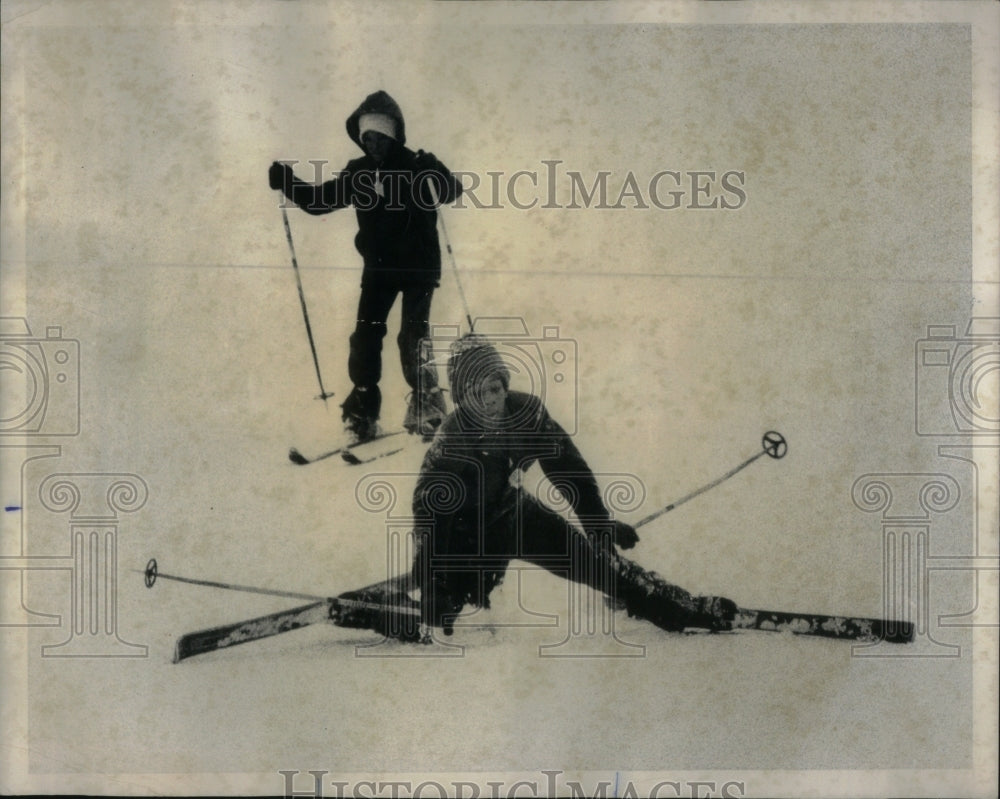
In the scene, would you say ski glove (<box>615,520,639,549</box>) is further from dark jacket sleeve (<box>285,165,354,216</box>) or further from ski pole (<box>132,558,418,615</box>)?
dark jacket sleeve (<box>285,165,354,216</box>)

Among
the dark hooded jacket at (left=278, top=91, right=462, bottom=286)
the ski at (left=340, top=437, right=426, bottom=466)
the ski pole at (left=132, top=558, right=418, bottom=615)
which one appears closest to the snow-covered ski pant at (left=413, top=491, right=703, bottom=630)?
the ski pole at (left=132, top=558, right=418, bottom=615)

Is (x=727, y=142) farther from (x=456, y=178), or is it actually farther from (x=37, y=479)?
(x=37, y=479)

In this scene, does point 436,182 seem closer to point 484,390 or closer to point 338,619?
point 484,390

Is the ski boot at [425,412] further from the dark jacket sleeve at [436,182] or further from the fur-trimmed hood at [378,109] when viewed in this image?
the fur-trimmed hood at [378,109]

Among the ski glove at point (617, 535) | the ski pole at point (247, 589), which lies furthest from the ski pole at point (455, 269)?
A: the ski pole at point (247, 589)

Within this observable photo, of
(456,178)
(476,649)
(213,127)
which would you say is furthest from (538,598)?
(213,127)

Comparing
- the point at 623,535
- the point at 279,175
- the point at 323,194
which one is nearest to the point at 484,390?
the point at 623,535
